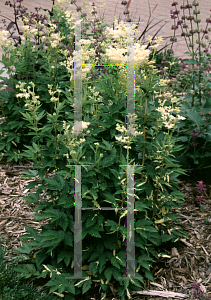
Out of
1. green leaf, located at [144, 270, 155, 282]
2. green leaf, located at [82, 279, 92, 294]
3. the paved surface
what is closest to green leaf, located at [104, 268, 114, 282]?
green leaf, located at [82, 279, 92, 294]

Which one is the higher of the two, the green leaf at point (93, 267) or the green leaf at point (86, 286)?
the green leaf at point (93, 267)

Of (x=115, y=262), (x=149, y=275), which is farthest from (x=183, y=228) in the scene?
(x=115, y=262)

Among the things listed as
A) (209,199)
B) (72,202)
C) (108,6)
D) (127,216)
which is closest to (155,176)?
(127,216)

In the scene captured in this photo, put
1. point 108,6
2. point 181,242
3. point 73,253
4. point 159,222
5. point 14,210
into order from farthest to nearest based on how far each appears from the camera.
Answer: point 108,6 < point 14,210 < point 181,242 < point 159,222 < point 73,253

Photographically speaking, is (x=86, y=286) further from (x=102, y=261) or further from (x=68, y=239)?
(x=68, y=239)

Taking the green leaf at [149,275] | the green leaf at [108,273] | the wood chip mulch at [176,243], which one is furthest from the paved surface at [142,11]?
the green leaf at [108,273]

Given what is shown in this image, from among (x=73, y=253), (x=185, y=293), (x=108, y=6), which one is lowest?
(x=185, y=293)

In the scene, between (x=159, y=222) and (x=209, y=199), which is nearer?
(x=159, y=222)

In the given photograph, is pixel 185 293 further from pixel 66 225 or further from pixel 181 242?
pixel 66 225

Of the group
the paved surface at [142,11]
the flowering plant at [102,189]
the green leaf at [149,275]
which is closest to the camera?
the flowering plant at [102,189]

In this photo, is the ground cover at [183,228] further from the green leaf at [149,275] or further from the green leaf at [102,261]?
the green leaf at [102,261]

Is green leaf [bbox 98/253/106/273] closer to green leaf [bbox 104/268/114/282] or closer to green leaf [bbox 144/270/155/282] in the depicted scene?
green leaf [bbox 104/268/114/282]

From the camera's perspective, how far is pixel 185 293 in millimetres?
2217

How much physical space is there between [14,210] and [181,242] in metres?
1.56
